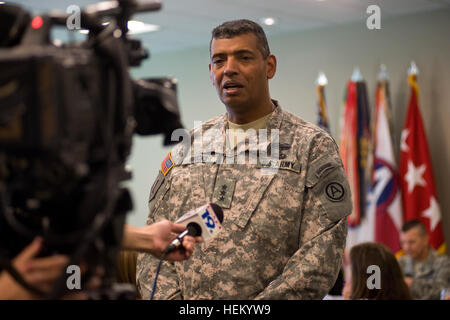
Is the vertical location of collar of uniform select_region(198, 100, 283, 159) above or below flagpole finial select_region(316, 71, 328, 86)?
below

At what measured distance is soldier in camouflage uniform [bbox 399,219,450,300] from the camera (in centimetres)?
432

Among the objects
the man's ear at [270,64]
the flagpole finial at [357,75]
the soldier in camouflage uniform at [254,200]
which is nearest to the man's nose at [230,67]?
the soldier in camouflage uniform at [254,200]

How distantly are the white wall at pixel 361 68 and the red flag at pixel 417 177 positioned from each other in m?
0.20

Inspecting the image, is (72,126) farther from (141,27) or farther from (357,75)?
(141,27)

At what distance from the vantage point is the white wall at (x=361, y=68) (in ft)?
18.0

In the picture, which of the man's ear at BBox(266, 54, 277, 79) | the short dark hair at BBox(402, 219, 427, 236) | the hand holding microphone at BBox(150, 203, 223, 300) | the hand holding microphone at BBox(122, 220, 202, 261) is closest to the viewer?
the hand holding microphone at BBox(122, 220, 202, 261)

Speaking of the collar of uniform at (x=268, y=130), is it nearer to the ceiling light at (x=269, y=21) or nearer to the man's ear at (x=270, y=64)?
the man's ear at (x=270, y=64)

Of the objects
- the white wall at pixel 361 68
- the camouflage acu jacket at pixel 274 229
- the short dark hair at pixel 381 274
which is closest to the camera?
the camouflage acu jacket at pixel 274 229

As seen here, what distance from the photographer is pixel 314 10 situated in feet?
18.2

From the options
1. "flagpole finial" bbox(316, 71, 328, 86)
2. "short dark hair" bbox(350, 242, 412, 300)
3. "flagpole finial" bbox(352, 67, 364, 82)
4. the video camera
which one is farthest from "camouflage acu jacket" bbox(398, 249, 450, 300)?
the video camera

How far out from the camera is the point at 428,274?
4.50 meters

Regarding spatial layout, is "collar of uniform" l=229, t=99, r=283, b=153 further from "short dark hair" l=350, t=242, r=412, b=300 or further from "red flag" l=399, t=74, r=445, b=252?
"red flag" l=399, t=74, r=445, b=252

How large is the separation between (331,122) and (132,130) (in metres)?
Answer: 5.27
